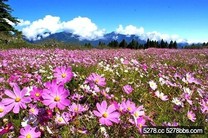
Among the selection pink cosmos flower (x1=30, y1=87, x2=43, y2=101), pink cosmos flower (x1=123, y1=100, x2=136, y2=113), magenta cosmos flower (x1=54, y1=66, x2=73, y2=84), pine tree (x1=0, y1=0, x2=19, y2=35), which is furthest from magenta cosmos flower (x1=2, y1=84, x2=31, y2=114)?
pine tree (x1=0, y1=0, x2=19, y2=35)

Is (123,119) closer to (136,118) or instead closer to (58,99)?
(136,118)

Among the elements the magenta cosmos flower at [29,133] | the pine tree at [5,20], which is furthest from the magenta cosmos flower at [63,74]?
the pine tree at [5,20]

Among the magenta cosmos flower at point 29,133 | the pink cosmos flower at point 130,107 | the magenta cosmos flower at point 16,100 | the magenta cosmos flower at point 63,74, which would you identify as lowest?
the magenta cosmos flower at point 29,133

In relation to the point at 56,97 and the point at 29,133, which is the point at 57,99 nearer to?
the point at 56,97

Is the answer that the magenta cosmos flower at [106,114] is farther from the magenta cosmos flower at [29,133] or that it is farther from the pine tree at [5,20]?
the pine tree at [5,20]

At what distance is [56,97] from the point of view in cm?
143

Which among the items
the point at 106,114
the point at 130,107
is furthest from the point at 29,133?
the point at 130,107

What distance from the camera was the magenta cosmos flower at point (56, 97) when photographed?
55.9 inches

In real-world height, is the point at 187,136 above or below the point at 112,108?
below

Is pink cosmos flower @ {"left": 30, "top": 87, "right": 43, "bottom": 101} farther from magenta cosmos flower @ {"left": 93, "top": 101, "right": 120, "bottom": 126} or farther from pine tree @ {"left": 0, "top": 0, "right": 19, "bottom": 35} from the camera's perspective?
pine tree @ {"left": 0, "top": 0, "right": 19, "bottom": 35}

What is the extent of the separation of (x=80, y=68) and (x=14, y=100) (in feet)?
20.2

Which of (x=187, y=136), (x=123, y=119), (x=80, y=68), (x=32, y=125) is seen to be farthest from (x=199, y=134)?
(x=80, y=68)

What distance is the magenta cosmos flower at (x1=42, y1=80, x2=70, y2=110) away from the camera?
4.66 ft

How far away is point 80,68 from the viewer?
7609mm
